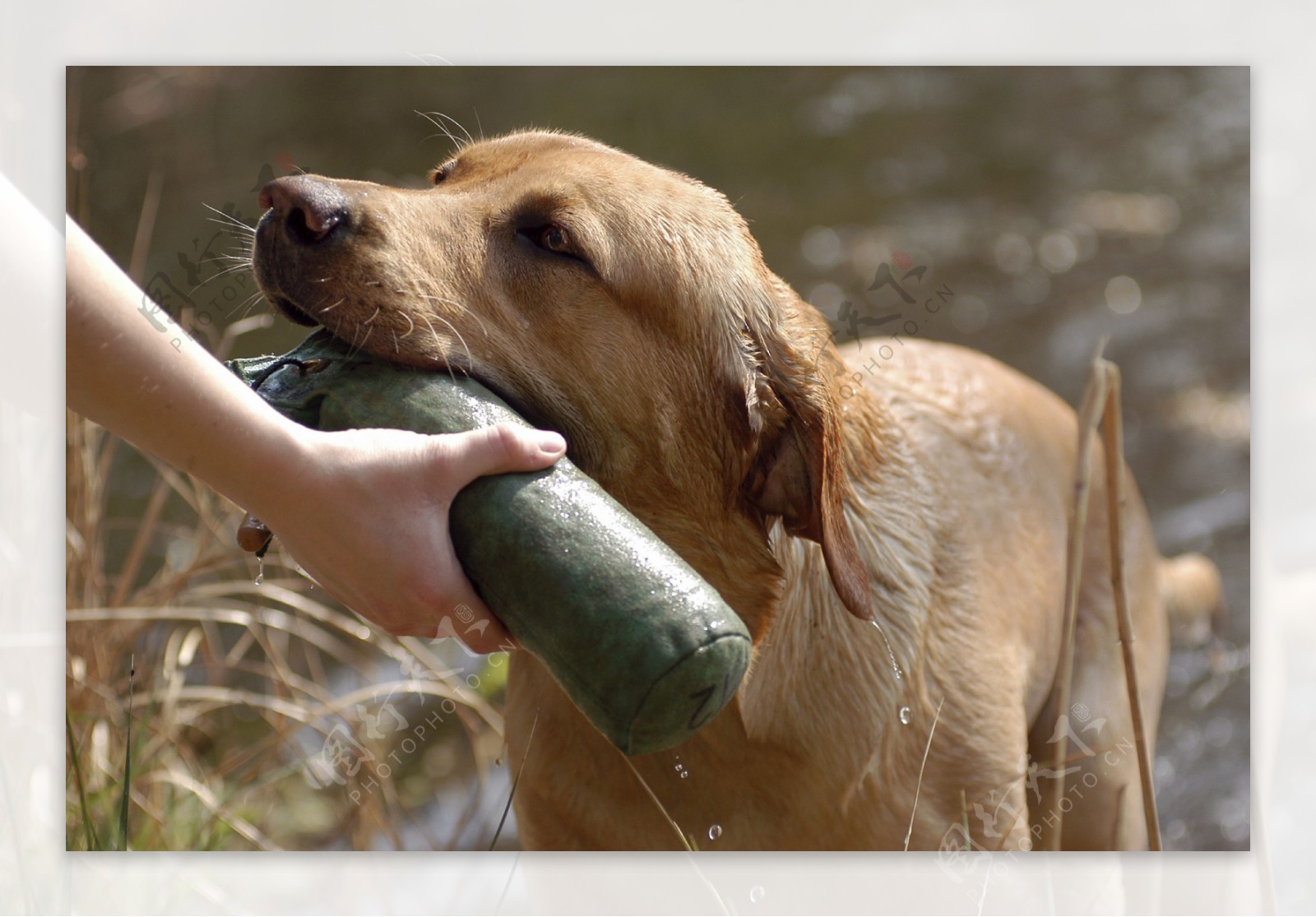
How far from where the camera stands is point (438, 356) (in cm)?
155

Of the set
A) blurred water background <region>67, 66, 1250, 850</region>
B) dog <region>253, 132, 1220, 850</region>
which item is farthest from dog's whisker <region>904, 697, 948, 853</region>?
blurred water background <region>67, 66, 1250, 850</region>

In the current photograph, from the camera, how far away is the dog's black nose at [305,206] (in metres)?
1.50

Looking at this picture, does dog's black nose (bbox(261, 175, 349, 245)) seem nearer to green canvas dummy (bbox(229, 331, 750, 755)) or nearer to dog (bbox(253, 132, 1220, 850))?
dog (bbox(253, 132, 1220, 850))

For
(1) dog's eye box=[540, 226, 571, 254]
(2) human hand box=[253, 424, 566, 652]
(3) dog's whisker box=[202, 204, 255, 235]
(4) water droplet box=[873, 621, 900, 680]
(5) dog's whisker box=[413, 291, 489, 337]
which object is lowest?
(4) water droplet box=[873, 621, 900, 680]

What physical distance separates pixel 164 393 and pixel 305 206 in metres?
0.28

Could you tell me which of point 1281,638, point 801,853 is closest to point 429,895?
point 801,853

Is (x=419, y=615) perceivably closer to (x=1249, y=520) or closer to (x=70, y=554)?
(x=70, y=554)

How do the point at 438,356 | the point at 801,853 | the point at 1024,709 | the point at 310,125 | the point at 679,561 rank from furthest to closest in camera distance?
the point at 310,125 < the point at 1024,709 < the point at 801,853 < the point at 438,356 < the point at 679,561

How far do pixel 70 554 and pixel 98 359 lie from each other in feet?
2.88

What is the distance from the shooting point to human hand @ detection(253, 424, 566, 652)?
141cm

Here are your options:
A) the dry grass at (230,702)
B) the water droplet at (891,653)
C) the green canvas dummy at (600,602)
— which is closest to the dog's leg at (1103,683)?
the water droplet at (891,653)

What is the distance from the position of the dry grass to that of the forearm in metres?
0.73

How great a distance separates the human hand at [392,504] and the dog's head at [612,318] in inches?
7.0

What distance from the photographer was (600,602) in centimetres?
138
